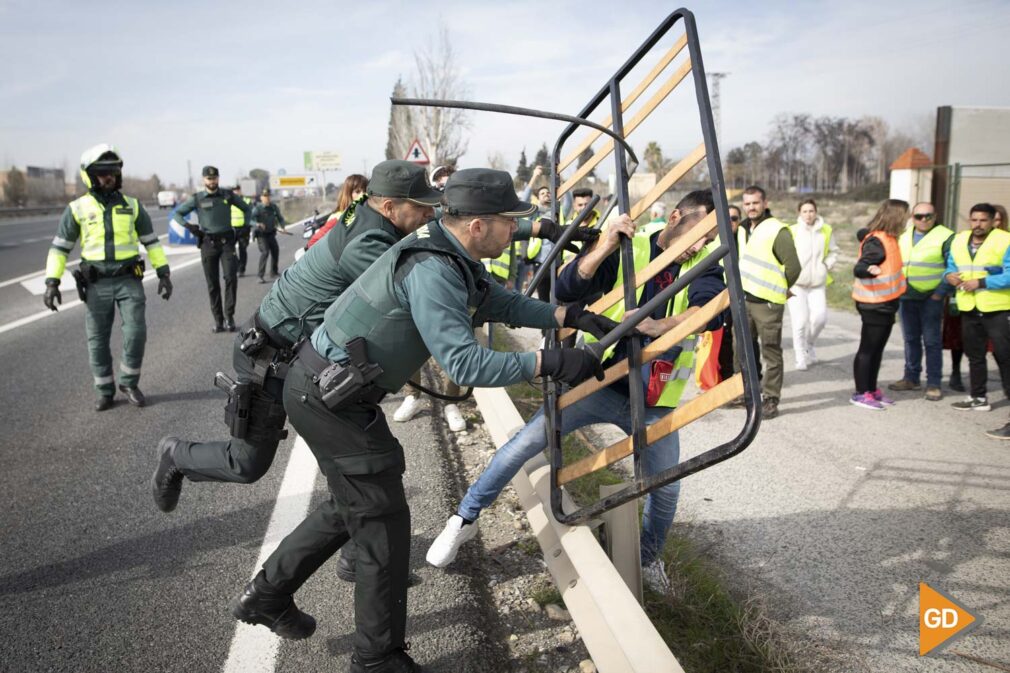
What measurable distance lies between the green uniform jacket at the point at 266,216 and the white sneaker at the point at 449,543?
41.9ft

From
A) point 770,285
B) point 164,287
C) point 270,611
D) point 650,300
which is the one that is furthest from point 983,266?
point 164,287

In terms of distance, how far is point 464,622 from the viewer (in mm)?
3021

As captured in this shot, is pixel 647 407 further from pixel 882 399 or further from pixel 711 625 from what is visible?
pixel 882 399

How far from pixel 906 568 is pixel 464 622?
2.27m

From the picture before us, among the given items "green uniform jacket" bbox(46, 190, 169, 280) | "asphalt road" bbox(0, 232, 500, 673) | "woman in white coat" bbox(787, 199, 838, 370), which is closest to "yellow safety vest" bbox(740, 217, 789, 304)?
"woman in white coat" bbox(787, 199, 838, 370)

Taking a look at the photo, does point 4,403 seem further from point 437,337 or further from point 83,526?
point 437,337

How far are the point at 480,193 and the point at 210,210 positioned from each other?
8179 mm

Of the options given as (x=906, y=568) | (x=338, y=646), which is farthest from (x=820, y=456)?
(x=338, y=646)

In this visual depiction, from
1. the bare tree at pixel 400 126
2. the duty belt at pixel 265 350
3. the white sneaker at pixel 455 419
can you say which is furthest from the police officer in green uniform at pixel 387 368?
the bare tree at pixel 400 126

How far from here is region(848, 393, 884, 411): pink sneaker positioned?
638 cm

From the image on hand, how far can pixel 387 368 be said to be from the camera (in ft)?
8.40

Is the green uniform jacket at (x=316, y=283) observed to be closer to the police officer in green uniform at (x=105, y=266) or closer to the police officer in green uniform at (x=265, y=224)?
the police officer in green uniform at (x=105, y=266)

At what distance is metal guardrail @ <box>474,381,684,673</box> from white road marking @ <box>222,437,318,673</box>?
1183 mm

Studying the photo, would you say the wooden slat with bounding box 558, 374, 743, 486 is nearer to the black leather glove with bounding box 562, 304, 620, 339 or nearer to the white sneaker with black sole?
the black leather glove with bounding box 562, 304, 620, 339
